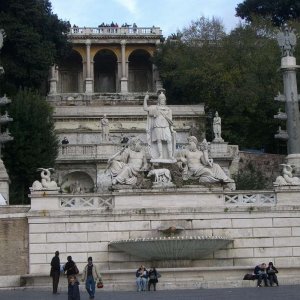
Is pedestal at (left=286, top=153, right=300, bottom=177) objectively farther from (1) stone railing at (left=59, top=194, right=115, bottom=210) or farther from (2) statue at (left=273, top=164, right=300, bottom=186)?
(1) stone railing at (left=59, top=194, right=115, bottom=210)

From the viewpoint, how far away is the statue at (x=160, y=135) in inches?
1222

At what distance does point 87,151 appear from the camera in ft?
153

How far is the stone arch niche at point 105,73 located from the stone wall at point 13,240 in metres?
48.4

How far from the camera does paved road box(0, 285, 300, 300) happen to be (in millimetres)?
22062

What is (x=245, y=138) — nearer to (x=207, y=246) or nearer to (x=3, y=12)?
(x=3, y=12)

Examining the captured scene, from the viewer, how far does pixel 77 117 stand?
52.8 meters

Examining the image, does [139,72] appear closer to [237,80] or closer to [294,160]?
[237,80]

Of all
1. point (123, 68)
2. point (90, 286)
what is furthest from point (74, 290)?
point (123, 68)

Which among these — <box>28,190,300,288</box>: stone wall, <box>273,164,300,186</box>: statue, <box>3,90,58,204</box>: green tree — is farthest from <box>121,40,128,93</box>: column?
<box>28,190,300,288</box>: stone wall

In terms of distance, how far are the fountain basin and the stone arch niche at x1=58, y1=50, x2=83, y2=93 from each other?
47825 millimetres

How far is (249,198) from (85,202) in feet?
18.5

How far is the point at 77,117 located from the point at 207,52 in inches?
424

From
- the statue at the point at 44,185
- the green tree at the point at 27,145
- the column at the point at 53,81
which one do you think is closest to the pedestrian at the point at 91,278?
the statue at the point at 44,185

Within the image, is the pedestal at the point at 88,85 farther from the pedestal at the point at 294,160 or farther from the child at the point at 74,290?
the child at the point at 74,290
